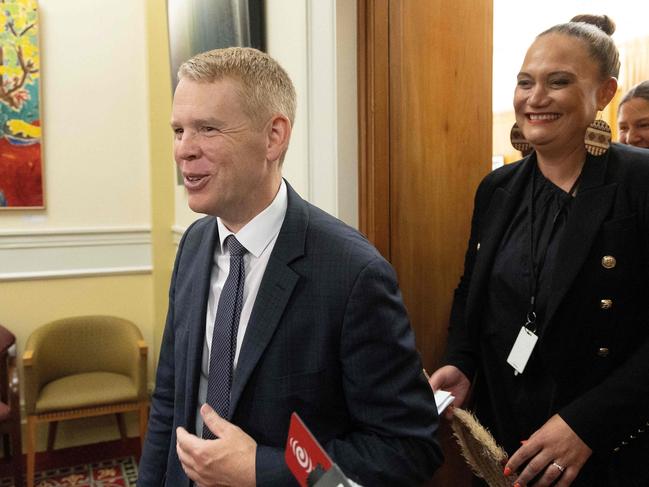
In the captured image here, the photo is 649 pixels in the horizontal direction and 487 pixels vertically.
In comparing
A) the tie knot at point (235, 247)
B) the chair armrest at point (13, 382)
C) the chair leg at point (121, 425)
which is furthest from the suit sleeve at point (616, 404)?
the chair leg at point (121, 425)


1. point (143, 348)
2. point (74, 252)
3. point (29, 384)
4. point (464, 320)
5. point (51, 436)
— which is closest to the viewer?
point (464, 320)

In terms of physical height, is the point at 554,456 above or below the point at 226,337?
below

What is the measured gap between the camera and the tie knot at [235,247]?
49.3 inches

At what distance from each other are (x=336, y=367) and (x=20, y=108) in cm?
348

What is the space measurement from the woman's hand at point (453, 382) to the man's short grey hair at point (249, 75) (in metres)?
0.90

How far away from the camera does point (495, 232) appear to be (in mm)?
1629

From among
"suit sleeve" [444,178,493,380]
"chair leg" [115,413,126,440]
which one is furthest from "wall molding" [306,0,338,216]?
"chair leg" [115,413,126,440]

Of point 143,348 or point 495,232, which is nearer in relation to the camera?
point 495,232

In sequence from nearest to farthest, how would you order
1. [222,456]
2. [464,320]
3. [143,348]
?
1. [222,456]
2. [464,320]
3. [143,348]

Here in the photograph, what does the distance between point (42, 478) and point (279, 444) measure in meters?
3.18

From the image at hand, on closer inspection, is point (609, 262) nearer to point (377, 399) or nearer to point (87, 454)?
point (377, 399)

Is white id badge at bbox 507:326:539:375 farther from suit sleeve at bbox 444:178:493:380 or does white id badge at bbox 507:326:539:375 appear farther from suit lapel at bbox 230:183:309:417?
suit lapel at bbox 230:183:309:417

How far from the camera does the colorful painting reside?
3727 millimetres

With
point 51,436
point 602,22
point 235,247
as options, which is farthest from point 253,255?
point 51,436
